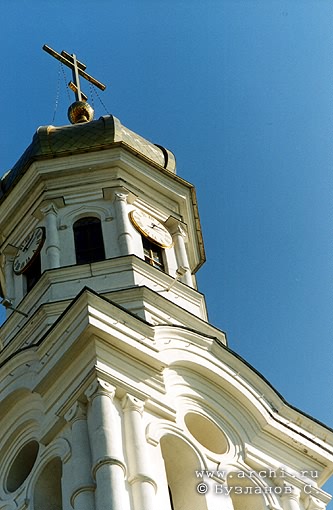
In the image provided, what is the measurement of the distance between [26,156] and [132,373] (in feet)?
28.3

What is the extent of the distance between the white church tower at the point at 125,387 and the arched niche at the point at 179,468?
20 mm

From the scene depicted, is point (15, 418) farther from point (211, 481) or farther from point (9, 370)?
point (211, 481)

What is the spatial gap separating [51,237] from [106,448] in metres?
6.89

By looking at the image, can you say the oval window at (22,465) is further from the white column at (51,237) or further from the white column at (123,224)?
the white column at (123,224)

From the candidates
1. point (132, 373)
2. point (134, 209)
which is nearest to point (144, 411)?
point (132, 373)

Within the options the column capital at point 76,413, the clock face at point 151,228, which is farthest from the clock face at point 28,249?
the column capital at point 76,413

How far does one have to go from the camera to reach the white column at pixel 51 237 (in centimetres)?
2595

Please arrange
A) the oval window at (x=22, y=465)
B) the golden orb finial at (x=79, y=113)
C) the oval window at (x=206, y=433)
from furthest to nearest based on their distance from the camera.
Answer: the golden orb finial at (x=79, y=113)
the oval window at (x=206, y=433)
the oval window at (x=22, y=465)

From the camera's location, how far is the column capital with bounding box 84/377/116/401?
2119cm

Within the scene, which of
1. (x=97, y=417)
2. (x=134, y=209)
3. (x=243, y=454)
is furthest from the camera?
(x=134, y=209)

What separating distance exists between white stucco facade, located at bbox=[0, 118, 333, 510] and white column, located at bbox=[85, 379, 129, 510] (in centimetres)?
2

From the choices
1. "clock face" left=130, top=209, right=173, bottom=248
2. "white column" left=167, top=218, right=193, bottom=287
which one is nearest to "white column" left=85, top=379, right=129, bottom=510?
"white column" left=167, top=218, right=193, bottom=287

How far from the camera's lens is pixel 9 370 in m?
23.1

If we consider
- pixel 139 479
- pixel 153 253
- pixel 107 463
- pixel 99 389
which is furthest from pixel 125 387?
pixel 153 253
